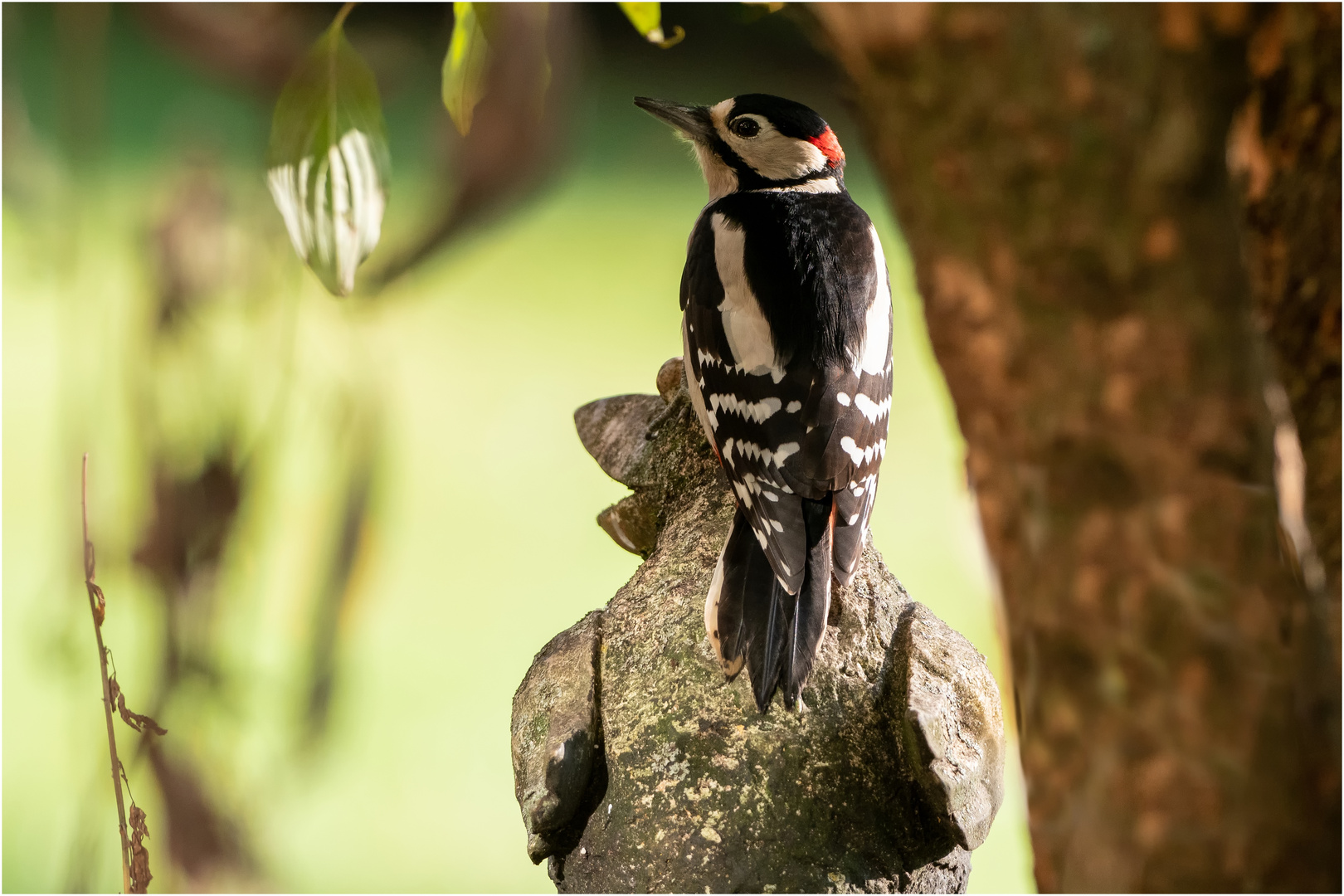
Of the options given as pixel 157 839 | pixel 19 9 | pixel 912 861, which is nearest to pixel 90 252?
pixel 19 9

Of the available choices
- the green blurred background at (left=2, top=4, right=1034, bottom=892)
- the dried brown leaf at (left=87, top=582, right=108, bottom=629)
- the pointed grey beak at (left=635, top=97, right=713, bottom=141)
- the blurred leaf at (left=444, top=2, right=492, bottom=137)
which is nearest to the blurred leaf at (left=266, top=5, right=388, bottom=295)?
the blurred leaf at (left=444, top=2, right=492, bottom=137)

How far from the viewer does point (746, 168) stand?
0.92 m

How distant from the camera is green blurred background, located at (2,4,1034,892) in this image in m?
1.31

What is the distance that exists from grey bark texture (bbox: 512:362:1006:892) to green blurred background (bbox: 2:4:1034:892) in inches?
23.8

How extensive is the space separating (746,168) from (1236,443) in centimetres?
55

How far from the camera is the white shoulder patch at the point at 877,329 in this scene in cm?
78

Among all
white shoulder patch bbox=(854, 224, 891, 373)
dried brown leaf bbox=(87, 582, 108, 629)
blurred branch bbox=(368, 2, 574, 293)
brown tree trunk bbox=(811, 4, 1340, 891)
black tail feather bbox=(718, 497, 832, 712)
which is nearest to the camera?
brown tree trunk bbox=(811, 4, 1340, 891)

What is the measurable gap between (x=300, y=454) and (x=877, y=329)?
35.0 inches


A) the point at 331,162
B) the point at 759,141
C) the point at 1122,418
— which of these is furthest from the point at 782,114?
the point at 1122,418

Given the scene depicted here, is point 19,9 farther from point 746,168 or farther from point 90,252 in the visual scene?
point 746,168

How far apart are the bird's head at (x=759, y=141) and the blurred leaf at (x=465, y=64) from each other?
155 mm

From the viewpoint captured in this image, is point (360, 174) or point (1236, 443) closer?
point (1236, 443)

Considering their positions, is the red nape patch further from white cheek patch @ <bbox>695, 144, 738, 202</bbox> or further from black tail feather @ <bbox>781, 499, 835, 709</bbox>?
black tail feather @ <bbox>781, 499, 835, 709</bbox>

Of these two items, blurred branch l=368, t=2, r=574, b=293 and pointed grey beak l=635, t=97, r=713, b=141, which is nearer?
pointed grey beak l=635, t=97, r=713, b=141
